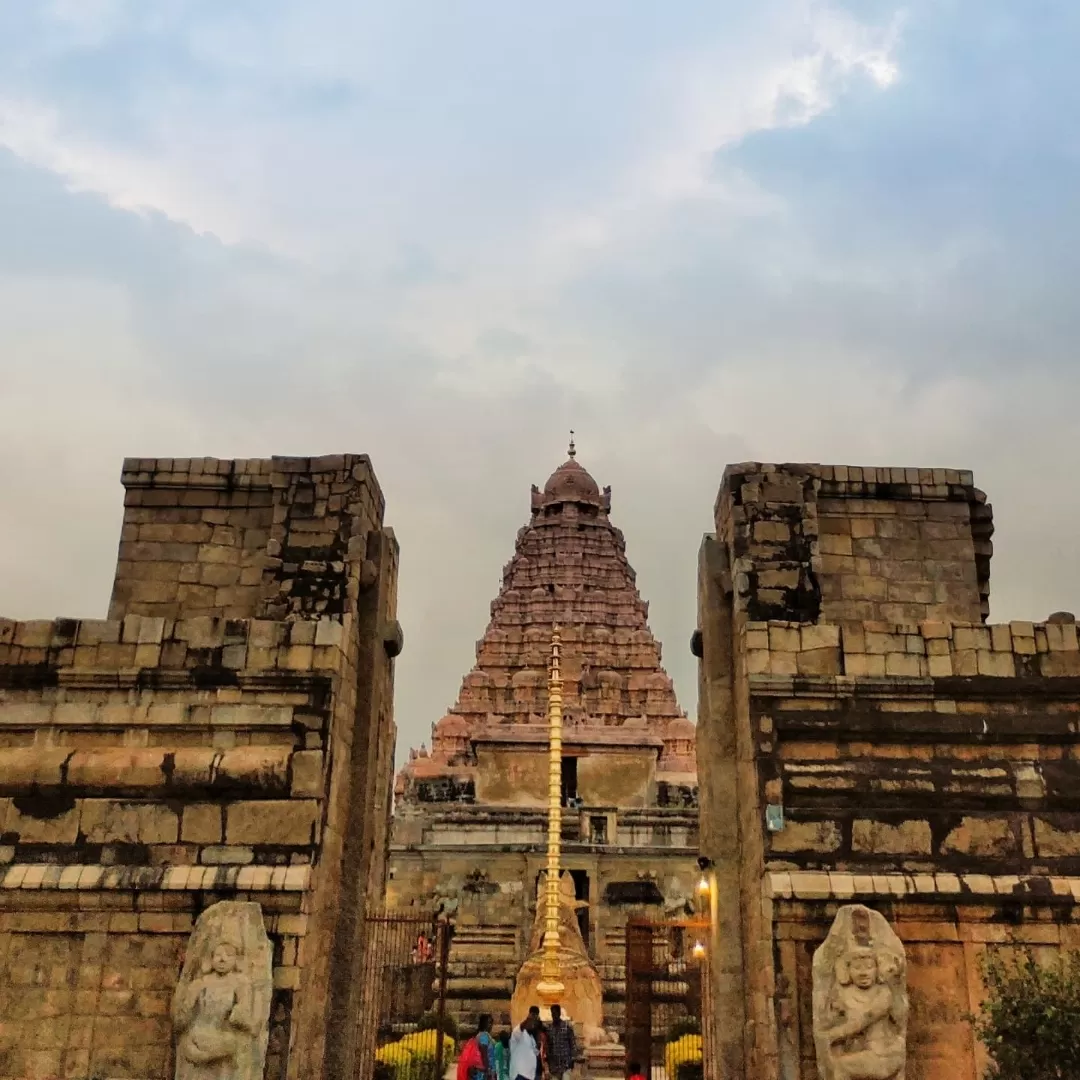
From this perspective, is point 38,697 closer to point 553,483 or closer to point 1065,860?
point 1065,860

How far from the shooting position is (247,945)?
329 inches

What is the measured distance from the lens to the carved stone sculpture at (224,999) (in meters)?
7.97

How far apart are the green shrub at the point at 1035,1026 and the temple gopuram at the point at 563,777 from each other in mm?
15158

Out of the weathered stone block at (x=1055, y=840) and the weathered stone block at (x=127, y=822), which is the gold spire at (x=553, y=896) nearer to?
the weathered stone block at (x=127, y=822)

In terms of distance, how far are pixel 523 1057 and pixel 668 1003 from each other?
586 centimetres

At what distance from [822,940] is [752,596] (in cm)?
326

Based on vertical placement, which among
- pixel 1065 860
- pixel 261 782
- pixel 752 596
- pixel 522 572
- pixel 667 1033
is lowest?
pixel 667 1033

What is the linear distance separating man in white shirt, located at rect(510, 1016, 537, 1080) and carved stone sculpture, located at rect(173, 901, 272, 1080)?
4.39m

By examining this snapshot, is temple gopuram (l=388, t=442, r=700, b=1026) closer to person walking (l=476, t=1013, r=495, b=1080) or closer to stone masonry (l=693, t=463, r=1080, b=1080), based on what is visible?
person walking (l=476, t=1013, r=495, b=1080)

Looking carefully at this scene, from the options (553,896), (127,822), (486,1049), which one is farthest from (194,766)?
(553,896)

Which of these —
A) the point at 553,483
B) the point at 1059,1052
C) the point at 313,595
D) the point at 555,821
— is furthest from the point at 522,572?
the point at 1059,1052

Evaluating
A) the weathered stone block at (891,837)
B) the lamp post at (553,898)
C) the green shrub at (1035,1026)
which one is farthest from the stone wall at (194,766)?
the lamp post at (553,898)

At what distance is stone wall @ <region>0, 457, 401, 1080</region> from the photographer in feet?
28.7

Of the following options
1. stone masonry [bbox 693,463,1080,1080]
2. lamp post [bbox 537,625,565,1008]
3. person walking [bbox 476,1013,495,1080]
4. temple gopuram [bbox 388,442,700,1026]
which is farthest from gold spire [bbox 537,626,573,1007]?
stone masonry [bbox 693,463,1080,1080]
